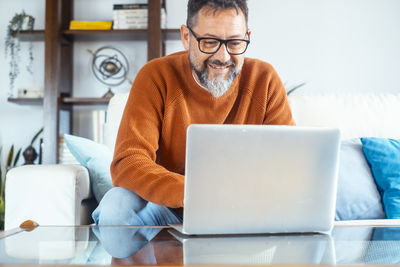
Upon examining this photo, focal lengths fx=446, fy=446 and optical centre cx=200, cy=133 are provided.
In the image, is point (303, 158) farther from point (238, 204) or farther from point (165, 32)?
point (165, 32)

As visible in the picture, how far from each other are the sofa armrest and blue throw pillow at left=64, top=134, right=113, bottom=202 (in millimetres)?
180

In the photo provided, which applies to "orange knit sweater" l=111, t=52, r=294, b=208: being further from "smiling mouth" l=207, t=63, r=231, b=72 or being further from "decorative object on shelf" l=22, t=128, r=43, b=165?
"decorative object on shelf" l=22, t=128, r=43, b=165

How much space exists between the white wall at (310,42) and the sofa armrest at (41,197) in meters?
1.85

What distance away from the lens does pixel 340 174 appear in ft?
5.57

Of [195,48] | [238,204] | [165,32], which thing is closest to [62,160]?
[165,32]

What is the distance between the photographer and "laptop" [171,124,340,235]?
0.80 meters

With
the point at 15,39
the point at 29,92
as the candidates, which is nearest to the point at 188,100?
the point at 29,92

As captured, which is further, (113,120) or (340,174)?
(113,120)

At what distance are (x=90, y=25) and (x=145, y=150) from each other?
6.57 ft

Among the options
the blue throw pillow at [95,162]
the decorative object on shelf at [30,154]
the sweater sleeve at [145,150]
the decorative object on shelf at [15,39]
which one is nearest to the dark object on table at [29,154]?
the decorative object on shelf at [30,154]

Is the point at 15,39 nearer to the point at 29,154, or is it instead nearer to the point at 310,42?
the point at 29,154

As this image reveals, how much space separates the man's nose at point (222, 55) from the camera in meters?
1.38

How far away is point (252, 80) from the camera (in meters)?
1.53

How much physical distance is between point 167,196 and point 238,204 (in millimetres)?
341
